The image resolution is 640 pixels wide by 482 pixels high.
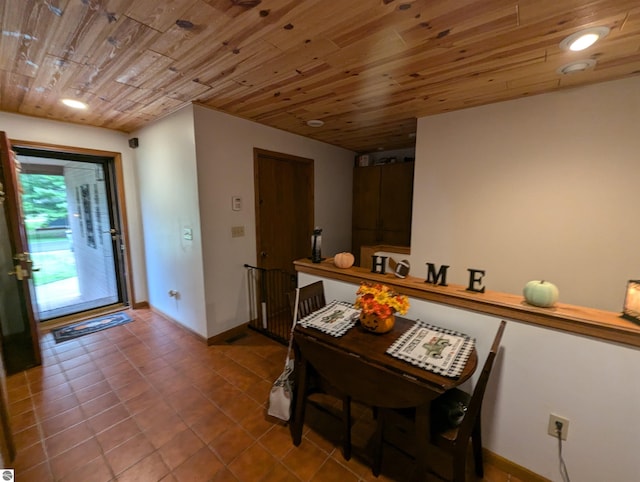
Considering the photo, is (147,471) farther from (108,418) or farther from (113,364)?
(113,364)

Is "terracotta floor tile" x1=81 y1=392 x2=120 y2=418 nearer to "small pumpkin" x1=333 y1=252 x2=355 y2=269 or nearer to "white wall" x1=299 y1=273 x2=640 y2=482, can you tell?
"small pumpkin" x1=333 y1=252 x2=355 y2=269

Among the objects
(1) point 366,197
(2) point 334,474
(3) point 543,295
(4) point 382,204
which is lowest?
(2) point 334,474

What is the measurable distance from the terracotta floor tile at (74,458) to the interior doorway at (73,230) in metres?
2.35

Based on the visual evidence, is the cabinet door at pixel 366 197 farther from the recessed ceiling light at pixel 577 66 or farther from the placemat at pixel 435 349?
the placemat at pixel 435 349

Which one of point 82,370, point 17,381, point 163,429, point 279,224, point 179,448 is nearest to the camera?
point 179,448

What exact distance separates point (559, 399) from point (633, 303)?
1.86 ft

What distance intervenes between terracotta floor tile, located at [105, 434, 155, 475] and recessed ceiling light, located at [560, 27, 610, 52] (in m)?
3.35

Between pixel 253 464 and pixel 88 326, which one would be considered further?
pixel 88 326

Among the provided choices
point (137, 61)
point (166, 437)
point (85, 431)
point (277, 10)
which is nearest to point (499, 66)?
point (277, 10)

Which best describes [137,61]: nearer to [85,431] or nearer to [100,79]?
[100,79]

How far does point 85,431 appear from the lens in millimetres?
1723

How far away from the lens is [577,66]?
1686mm

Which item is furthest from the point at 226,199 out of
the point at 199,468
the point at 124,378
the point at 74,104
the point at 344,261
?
the point at 199,468

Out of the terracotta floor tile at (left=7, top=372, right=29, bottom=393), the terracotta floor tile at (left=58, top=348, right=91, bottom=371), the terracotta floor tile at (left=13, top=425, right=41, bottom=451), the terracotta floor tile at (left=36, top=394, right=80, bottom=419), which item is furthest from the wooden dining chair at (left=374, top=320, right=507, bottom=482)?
the terracotta floor tile at (left=7, top=372, right=29, bottom=393)
